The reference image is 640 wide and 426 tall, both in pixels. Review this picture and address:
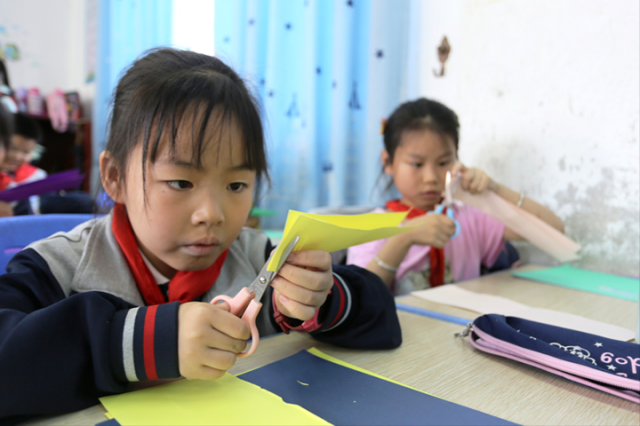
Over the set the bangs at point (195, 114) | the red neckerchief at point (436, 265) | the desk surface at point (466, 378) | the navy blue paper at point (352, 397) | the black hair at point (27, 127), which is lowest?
the red neckerchief at point (436, 265)

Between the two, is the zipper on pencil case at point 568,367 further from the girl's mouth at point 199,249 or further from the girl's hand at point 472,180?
the girl's hand at point 472,180

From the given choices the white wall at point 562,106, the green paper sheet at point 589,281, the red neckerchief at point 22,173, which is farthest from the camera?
the red neckerchief at point 22,173

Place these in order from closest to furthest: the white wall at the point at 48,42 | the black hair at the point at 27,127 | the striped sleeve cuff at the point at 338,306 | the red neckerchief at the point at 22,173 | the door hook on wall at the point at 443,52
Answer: the striped sleeve cuff at the point at 338,306
the door hook on wall at the point at 443,52
the red neckerchief at the point at 22,173
the black hair at the point at 27,127
the white wall at the point at 48,42

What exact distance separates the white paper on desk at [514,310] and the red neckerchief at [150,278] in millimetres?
427

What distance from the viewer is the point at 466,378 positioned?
47cm

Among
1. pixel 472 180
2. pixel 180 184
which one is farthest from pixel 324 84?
pixel 180 184

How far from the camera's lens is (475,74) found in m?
1.40

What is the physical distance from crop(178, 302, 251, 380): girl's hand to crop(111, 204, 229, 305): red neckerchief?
249mm

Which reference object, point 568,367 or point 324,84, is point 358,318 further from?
point 324,84

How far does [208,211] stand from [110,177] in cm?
21

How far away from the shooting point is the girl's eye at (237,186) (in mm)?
616

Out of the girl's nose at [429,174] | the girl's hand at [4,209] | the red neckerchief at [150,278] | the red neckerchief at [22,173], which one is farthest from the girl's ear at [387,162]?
the red neckerchief at [22,173]

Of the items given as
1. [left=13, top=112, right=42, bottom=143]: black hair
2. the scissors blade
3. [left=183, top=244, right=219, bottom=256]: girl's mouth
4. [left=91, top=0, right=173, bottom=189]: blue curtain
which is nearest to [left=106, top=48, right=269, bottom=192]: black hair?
[left=183, top=244, right=219, bottom=256]: girl's mouth

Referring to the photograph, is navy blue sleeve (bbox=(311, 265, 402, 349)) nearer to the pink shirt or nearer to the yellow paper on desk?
the yellow paper on desk
